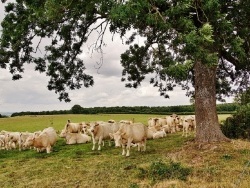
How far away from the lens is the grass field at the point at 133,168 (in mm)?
12062

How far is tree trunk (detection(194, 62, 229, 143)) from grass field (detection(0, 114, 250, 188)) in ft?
2.31

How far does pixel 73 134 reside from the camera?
25.3 meters

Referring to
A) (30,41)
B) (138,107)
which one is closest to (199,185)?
(30,41)

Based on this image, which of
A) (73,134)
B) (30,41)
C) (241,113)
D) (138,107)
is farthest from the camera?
(138,107)

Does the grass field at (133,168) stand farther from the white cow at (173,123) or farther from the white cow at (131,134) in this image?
the white cow at (173,123)

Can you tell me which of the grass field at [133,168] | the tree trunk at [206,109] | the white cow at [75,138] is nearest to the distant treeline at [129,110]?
the white cow at [75,138]

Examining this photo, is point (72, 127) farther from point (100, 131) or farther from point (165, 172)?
point (165, 172)

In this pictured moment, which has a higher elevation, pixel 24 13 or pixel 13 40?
pixel 24 13

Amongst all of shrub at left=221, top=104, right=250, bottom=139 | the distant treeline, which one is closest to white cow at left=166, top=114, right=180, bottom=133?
shrub at left=221, top=104, right=250, bottom=139

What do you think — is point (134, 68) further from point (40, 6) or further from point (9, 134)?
point (40, 6)

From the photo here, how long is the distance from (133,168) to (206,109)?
5.37 m

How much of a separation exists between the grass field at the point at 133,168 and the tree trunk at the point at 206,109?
2.31 feet

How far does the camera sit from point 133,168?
1439 cm

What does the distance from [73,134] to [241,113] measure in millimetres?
11136
